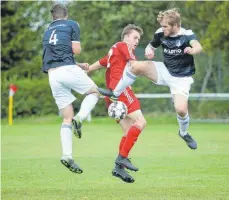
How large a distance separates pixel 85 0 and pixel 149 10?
10.2ft

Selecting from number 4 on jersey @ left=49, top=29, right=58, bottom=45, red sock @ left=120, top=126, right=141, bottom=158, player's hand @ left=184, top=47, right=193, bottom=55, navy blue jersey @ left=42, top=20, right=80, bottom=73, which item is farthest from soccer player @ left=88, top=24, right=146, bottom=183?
player's hand @ left=184, top=47, right=193, bottom=55

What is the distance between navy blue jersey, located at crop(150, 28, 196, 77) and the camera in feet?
42.0

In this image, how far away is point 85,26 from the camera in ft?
135

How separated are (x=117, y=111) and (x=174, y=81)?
1052mm

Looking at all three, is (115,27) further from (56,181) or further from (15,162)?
(56,181)

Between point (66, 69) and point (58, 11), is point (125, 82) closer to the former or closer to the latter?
point (66, 69)

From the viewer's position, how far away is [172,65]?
1307 cm

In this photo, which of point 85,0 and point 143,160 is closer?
point 143,160

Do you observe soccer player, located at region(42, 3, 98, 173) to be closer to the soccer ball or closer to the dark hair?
the dark hair

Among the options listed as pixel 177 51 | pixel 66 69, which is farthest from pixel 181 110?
pixel 66 69

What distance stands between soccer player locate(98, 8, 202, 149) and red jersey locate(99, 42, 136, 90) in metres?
0.24

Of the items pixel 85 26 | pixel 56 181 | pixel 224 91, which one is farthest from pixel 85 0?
pixel 56 181

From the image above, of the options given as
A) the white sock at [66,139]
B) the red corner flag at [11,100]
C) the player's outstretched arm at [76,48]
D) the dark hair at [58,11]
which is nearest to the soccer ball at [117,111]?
the white sock at [66,139]

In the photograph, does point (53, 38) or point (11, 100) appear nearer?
point (53, 38)
